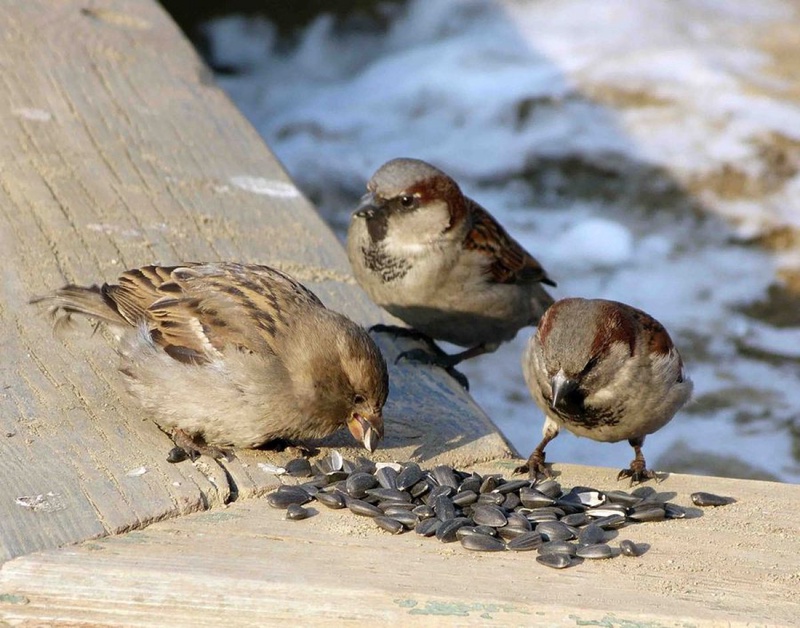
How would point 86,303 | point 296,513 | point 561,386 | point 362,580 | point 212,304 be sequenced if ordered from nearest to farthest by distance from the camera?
point 362,580, point 296,513, point 212,304, point 86,303, point 561,386

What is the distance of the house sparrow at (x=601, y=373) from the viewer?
134 inches

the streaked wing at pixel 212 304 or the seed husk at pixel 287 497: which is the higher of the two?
the streaked wing at pixel 212 304

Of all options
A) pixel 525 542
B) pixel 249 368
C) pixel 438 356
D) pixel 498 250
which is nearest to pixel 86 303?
pixel 249 368

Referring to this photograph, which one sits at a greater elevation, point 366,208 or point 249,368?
point 366,208

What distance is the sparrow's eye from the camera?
15.3 ft

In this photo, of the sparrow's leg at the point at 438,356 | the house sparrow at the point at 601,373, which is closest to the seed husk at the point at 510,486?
the house sparrow at the point at 601,373

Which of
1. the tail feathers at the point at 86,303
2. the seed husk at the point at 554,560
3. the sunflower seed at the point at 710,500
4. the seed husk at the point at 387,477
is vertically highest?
the tail feathers at the point at 86,303

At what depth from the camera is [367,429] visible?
9.62 ft

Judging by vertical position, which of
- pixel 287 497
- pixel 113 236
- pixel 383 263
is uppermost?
pixel 113 236

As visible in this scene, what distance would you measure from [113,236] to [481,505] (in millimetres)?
1637

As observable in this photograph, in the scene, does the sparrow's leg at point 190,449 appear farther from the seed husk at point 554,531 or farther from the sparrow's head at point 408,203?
the sparrow's head at point 408,203

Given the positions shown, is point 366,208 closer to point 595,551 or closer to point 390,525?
point 390,525

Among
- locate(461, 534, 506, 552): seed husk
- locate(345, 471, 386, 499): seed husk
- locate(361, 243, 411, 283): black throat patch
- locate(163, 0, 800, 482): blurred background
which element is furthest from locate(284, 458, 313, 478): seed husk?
locate(163, 0, 800, 482): blurred background

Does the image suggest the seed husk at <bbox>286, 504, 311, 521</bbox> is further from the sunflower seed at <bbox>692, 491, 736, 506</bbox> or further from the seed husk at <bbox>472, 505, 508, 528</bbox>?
the sunflower seed at <bbox>692, 491, 736, 506</bbox>
